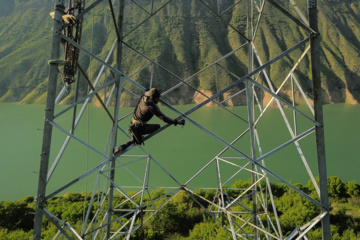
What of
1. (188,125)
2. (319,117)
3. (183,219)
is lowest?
(183,219)

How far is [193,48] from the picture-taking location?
7131 cm

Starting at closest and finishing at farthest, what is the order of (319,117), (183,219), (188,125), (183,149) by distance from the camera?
(319,117) < (183,219) < (183,149) < (188,125)

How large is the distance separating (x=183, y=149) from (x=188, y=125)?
8334 mm

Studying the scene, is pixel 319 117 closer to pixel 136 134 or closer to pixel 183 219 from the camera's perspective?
pixel 136 134

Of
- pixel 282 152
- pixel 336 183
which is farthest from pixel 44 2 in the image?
pixel 336 183

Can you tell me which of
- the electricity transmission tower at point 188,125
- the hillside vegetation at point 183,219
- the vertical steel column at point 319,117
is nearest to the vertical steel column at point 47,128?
the electricity transmission tower at point 188,125

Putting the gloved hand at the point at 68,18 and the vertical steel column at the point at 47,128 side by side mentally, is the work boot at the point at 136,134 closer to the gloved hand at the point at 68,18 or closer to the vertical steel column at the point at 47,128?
the vertical steel column at the point at 47,128

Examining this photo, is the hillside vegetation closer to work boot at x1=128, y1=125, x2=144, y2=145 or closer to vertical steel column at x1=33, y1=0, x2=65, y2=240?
work boot at x1=128, y1=125, x2=144, y2=145

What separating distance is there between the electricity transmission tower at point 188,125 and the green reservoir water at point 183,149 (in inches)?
18.2

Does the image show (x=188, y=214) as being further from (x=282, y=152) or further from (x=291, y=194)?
(x=282, y=152)

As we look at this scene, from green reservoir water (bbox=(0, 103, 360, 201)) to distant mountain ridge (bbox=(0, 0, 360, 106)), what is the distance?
1217 centimetres

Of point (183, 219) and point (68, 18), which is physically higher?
point (68, 18)

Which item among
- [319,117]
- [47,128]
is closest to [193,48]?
[319,117]

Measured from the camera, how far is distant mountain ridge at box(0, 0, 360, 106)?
188 feet
